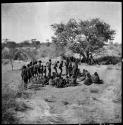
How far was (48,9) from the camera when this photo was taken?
25.0 feet

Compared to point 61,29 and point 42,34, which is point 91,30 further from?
point 42,34

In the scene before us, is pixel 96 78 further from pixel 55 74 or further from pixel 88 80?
pixel 55 74

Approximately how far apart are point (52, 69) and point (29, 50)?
0.80 meters

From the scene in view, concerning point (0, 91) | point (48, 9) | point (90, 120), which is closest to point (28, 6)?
point (48, 9)

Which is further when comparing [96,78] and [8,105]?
[96,78]

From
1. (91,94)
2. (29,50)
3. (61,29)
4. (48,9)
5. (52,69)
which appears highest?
(48,9)

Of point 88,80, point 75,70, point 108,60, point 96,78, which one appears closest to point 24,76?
point 75,70

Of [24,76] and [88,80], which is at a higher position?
[24,76]

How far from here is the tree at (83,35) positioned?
309 inches

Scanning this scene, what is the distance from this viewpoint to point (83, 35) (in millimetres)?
8023

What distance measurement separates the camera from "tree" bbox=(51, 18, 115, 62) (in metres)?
7.86

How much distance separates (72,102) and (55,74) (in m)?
0.87

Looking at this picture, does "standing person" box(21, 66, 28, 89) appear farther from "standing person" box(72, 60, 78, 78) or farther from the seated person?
the seated person

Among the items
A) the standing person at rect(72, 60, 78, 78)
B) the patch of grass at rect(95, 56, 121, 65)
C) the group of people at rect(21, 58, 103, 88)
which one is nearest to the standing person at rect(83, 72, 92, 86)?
the group of people at rect(21, 58, 103, 88)
